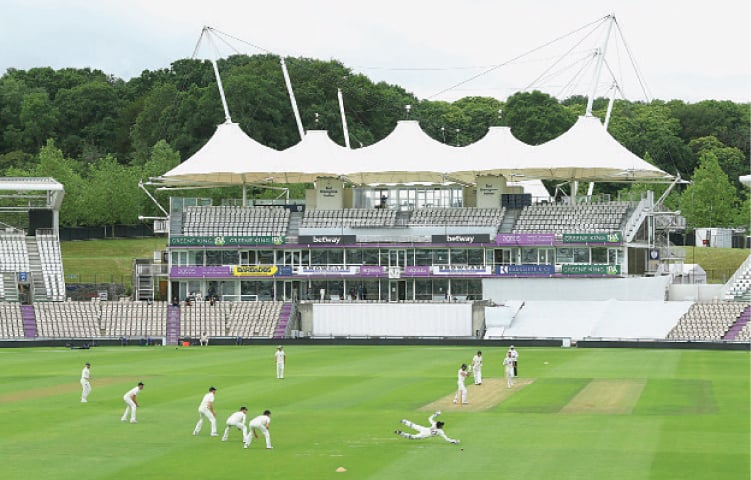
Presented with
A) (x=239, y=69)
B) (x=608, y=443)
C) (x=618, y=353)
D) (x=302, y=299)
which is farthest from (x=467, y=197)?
(x=608, y=443)

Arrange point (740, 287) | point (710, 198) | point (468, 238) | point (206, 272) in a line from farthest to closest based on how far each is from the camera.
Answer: point (710, 198) → point (206, 272) → point (468, 238) → point (740, 287)

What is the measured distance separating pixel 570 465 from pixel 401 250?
63796 millimetres

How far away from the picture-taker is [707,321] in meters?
74.9

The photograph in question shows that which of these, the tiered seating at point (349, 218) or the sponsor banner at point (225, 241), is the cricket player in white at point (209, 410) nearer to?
the sponsor banner at point (225, 241)

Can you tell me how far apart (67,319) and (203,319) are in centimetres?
912

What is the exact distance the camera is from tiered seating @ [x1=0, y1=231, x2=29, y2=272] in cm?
8725

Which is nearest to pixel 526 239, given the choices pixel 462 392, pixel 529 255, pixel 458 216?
pixel 529 255

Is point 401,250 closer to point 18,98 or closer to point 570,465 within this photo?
point 570,465

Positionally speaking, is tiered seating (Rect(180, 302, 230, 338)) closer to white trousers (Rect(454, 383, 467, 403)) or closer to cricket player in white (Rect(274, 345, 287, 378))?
cricket player in white (Rect(274, 345, 287, 378))

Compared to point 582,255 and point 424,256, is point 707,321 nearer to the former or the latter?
point 582,255

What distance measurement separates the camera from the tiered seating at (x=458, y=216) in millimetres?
90812

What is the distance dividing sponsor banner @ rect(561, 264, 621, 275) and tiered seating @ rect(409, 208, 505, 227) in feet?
24.1

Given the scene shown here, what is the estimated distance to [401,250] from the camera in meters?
90.3

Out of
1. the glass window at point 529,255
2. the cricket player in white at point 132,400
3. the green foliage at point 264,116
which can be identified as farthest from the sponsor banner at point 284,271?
the cricket player in white at point 132,400
